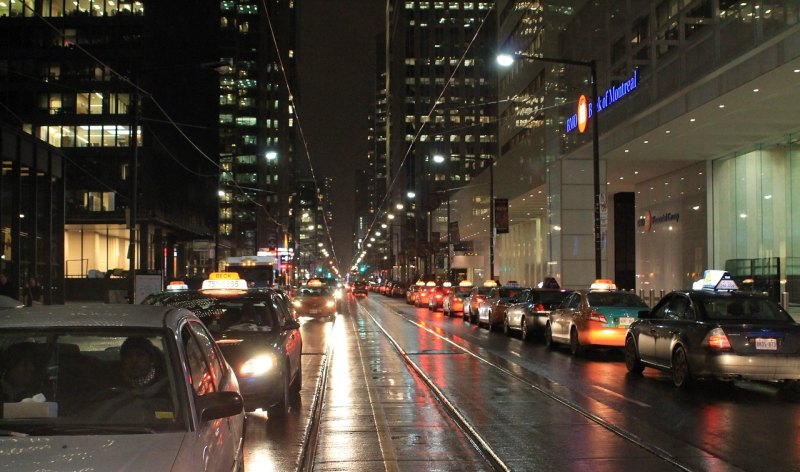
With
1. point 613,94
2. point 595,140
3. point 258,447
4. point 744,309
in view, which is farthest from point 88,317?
point 613,94

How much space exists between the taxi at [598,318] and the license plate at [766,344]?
5.00m

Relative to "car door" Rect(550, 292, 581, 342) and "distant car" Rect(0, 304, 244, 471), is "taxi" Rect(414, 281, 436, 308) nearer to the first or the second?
"car door" Rect(550, 292, 581, 342)

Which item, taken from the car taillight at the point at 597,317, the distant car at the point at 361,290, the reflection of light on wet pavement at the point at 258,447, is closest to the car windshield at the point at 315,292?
the car taillight at the point at 597,317

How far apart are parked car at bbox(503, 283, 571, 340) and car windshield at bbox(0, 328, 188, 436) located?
17.2m

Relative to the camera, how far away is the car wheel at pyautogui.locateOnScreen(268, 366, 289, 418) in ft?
31.9

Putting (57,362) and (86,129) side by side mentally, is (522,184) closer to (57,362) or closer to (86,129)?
(86,129)

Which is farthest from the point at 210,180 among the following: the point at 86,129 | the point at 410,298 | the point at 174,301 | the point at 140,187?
the point at 174,301

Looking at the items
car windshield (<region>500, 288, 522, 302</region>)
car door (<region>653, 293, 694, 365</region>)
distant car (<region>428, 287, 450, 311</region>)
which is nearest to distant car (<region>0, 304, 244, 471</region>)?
car door (<region>653, 293, 694, 365</region>)

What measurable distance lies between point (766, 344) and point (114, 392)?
9.97m

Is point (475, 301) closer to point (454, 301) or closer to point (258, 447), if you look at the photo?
point (454, 301)

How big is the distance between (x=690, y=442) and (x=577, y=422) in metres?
1.51

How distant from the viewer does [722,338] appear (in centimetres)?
1167

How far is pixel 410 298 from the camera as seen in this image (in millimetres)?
59375

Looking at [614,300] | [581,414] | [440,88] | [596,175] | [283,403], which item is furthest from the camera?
[440,88]
